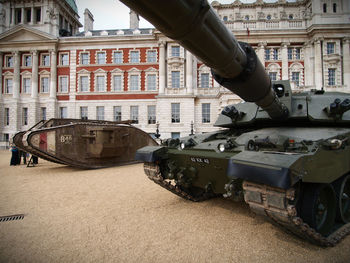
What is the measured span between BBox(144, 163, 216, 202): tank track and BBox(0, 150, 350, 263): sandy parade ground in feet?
0.58

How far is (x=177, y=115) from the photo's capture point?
2494 centimetres

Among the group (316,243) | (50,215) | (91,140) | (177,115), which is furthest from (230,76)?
(177,115)

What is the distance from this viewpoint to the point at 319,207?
3.02 m

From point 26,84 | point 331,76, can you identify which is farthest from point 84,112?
point 331,76

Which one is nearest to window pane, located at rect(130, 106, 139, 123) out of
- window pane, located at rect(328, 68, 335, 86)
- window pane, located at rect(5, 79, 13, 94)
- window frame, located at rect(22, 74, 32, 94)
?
window frame, located at rect(22, 74, 32, 94)

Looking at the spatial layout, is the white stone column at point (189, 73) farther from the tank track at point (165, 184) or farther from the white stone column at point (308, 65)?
the tank track at point (165, 184)

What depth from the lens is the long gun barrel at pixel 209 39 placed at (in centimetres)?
135

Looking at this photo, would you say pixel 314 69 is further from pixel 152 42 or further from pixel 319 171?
pixel 319 171

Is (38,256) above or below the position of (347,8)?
below

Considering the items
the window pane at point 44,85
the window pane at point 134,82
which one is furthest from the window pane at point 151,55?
the window pane at point 44,85

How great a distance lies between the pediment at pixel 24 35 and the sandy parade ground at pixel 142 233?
2850cm

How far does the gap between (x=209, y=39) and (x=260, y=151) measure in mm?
1641

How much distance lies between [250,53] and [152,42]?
26233 mm

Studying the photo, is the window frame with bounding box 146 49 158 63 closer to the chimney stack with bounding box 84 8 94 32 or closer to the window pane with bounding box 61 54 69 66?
the window pane with bounding box 61 54 69 66
